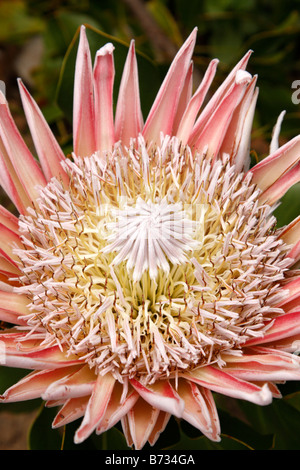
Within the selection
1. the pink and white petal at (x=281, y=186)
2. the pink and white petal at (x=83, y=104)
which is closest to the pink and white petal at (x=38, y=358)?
the pink and white petal at (x=83, y=104)

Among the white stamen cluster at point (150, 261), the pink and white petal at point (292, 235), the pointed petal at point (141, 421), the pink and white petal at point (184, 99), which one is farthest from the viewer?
the pink and white petal at point (184, 99)

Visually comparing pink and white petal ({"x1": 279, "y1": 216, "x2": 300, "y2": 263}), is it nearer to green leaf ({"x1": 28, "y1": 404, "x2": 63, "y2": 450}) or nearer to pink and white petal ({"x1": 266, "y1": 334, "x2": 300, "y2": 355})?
pink and white petal ({"x1": 266, "y1": 334, "x2": 300, "y2": 355})

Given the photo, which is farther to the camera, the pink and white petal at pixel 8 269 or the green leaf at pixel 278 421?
the green leaf at pixel 278 421

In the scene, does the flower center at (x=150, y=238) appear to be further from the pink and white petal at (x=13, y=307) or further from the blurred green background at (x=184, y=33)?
the blurred green background at (x=184, y=33)

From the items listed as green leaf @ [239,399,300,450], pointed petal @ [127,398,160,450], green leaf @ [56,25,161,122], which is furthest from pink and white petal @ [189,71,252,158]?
green leaf @ [239,399,300,450]

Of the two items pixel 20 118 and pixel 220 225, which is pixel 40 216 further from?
pixel 20 118

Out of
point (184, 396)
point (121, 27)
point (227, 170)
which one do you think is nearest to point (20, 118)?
point (121, 27)
